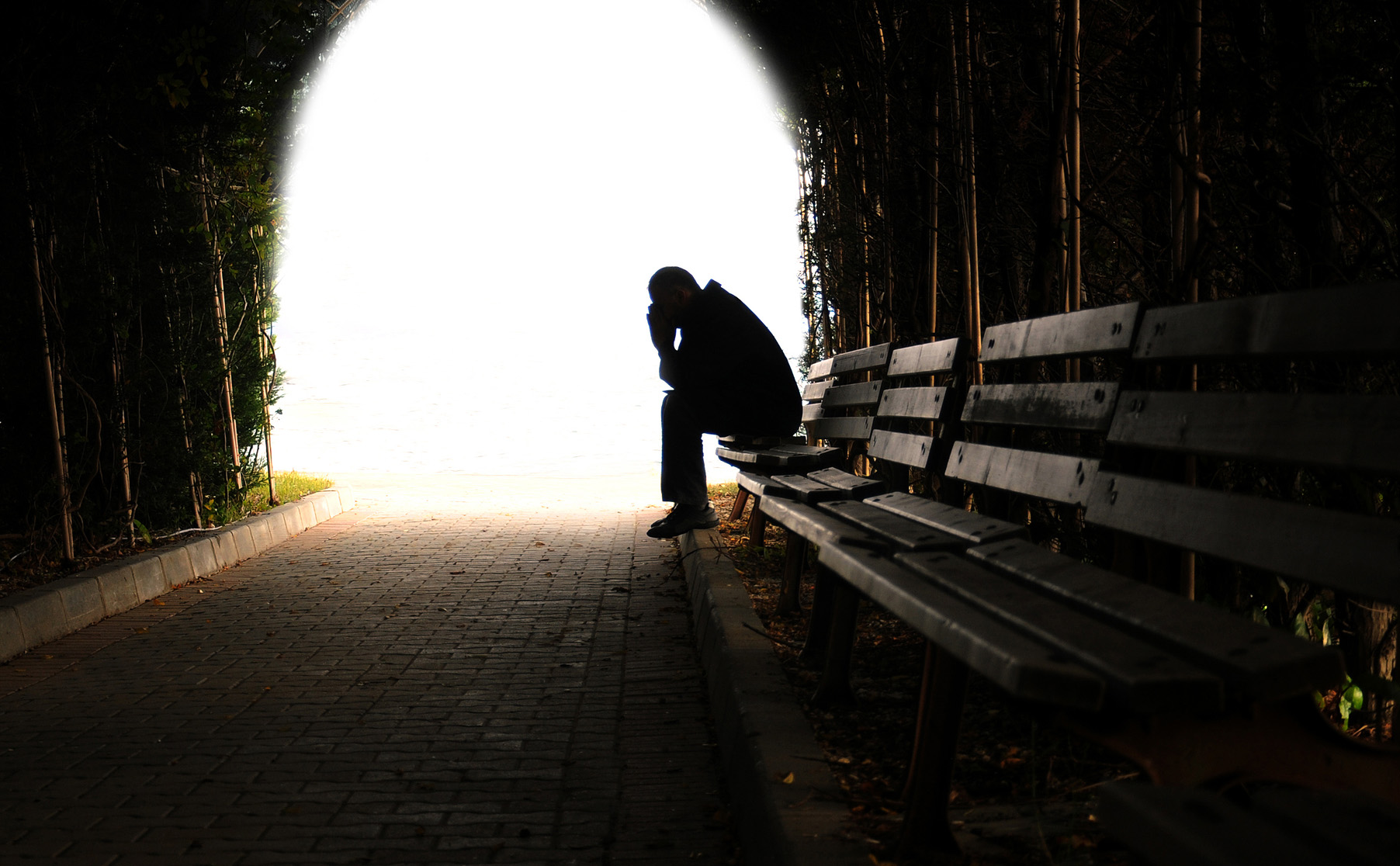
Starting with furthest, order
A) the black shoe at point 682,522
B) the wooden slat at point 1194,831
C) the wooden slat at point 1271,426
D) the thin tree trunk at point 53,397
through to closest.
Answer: the black shoe at point 682,522
the thin tree trunk at point 53,397
the wooden slat at point 1271,426
the wooden slat at point 1194,831

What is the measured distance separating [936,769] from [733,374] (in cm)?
454

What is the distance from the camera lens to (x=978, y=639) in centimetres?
171

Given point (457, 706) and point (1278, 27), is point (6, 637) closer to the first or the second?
point (457, 706)

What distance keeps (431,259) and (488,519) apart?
33647 mm

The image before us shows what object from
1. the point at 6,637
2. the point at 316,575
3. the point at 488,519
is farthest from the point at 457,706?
the point at 488,519

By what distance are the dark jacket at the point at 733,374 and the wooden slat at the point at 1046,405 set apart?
3.06 m

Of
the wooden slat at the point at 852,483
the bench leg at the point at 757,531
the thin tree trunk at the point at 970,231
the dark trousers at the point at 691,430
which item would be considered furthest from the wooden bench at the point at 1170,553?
the bench leg at the point at 757,531

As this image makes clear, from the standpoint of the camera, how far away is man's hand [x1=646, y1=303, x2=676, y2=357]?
6.92m

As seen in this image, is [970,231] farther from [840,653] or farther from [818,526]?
[818,526]

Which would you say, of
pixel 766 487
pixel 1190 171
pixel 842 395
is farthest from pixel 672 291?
pixel 1190 171

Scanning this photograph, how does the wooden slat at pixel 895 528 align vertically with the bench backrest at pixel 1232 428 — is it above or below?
below

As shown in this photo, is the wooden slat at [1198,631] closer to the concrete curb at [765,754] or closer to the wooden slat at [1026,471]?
the wooden slat at [1026,471]

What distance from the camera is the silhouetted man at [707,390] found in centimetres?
671

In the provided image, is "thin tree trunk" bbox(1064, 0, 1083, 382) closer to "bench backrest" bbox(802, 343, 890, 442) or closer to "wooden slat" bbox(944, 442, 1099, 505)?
"wooden slat" bbox(944, 442, 1099, 505)
